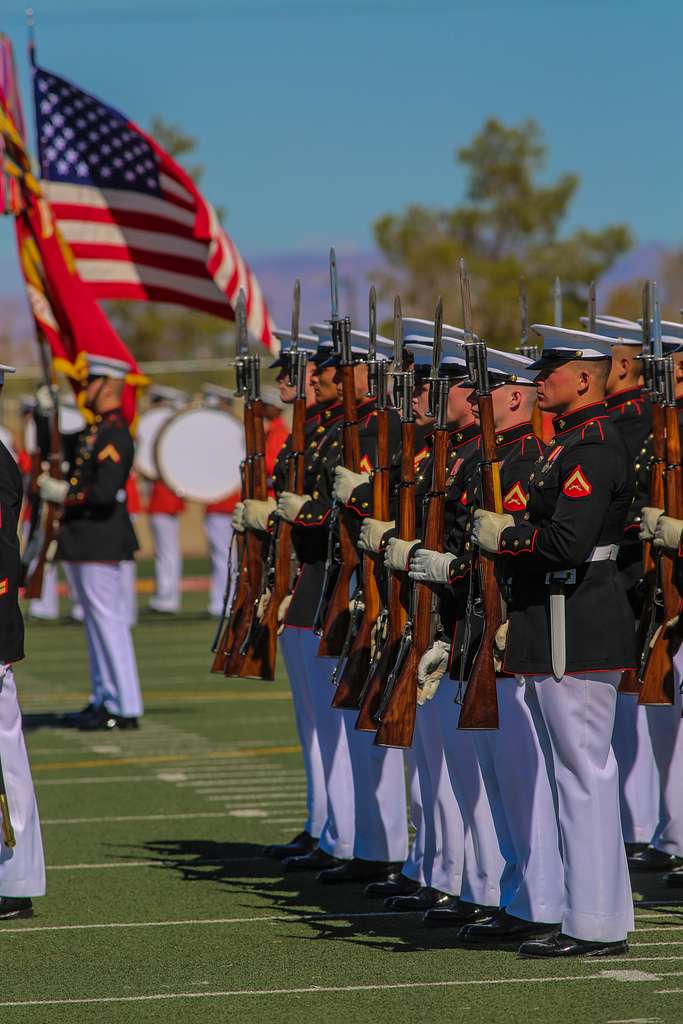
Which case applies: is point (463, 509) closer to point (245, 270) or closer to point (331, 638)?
point (331, 638)

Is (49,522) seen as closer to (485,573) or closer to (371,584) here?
(371,584)

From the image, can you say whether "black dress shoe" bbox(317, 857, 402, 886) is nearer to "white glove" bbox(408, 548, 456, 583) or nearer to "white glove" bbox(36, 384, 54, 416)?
"white glove" bbox(408, 548, 456, 583)

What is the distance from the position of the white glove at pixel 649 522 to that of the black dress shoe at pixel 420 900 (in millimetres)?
1535

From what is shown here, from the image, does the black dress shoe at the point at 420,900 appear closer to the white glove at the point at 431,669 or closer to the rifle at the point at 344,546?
the white glove at the point at 431,669

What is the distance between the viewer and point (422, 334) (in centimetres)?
788

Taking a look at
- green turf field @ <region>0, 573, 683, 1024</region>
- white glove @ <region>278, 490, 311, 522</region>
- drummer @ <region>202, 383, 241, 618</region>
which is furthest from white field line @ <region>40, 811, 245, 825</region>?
drummer @ <region>202, 383, 241, 618</region>

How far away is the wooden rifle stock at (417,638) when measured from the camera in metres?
7.03

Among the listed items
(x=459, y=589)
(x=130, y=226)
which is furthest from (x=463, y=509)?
(x=130, y=226)

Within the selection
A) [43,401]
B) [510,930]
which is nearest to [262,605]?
[510,930]

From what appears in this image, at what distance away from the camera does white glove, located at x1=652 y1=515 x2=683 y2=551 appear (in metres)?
7.61

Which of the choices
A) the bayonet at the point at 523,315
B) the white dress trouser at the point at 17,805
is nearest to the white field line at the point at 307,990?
the white dress trouser at the point at 17,805

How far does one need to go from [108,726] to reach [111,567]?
1.05 metres

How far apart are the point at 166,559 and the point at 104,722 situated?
30.0 ft

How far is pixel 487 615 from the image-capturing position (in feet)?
22.1
